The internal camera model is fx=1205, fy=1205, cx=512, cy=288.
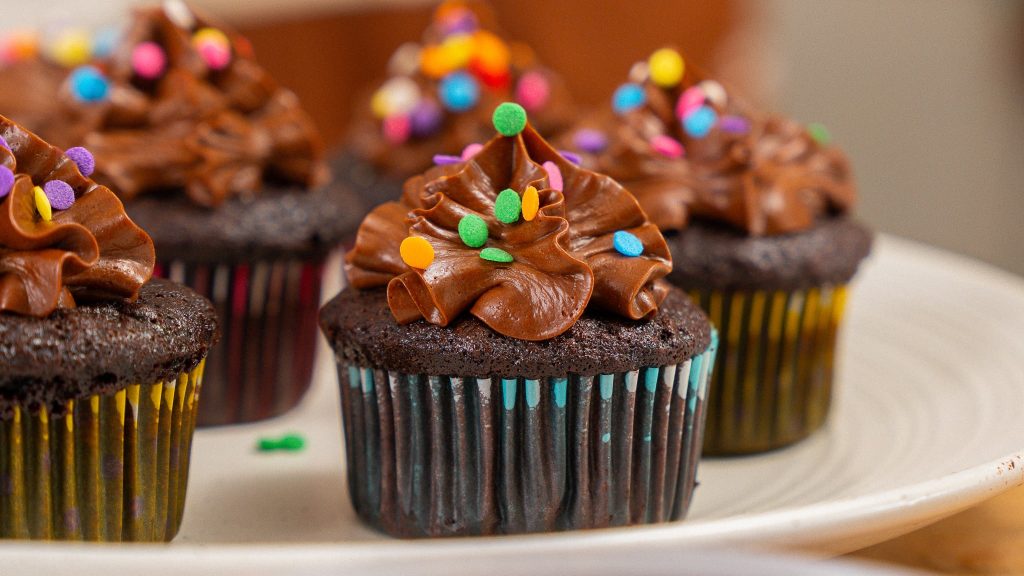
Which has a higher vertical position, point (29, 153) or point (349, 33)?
point (29, 153)

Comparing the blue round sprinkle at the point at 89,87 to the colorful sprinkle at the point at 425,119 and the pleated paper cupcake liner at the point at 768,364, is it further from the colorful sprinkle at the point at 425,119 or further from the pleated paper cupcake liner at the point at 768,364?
the pleated paper cupcake liner at the point at 768,364

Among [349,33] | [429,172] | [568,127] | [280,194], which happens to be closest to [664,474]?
[429,172]

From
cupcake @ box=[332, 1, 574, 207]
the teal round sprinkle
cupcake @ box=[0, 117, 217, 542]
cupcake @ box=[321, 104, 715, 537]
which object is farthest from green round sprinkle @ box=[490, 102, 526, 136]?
cupcake @ box=[332, 1, 574, 207]

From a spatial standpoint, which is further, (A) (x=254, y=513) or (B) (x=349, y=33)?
(B) (x=349, y=33)

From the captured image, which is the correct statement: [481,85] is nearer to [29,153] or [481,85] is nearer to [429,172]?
[429,172]

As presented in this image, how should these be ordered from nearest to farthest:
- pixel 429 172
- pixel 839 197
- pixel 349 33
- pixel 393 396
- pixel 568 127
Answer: pixel 393 396 → pixel 429 172 → pixel 839 197 → pixel 568 127 → pixel 349 33

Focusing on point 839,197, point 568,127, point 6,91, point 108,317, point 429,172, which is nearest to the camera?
point 108,317

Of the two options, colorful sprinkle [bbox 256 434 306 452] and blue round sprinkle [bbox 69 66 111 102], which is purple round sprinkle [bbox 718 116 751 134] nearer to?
colorful sprinkle [bbox 256 434 306 452]
